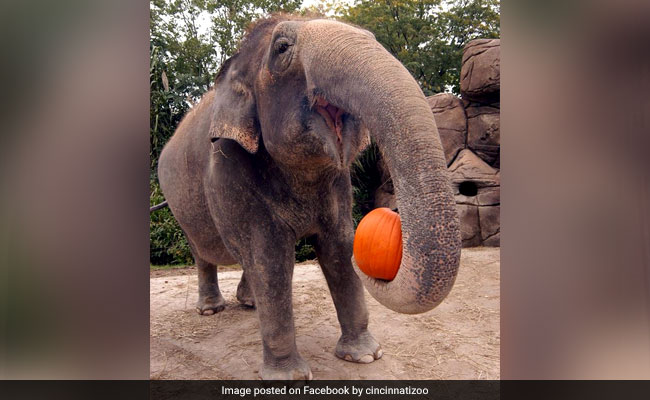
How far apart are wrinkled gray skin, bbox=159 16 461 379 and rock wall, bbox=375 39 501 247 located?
4796mm

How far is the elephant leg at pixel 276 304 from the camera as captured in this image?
2.07 m

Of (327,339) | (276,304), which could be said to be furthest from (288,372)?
(327,339)

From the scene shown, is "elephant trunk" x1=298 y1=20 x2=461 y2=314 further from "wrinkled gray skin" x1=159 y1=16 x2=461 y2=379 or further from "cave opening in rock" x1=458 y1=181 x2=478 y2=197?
"cave opening in rock" x1=458 y1=181 x2=478 y2=197

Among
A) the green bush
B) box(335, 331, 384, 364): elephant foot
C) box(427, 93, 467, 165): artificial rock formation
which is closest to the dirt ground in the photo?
box(335, 331, 384, 364): elephant foot

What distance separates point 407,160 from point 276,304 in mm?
1209

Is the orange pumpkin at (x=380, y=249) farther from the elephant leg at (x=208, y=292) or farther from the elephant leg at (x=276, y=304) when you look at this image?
the elephant leg at (x=208, y=292)

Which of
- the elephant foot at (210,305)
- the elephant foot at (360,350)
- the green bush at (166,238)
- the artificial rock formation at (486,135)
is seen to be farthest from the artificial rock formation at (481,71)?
the elephant foot at (360,350)

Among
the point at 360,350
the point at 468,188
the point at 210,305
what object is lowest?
the point at 210,305

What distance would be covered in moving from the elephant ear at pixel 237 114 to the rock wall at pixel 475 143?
206 inches

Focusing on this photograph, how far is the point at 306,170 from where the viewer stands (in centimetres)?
187

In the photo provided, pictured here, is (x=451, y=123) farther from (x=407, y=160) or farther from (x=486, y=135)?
(x=407, y=160)

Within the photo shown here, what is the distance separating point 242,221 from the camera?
2.07 m
